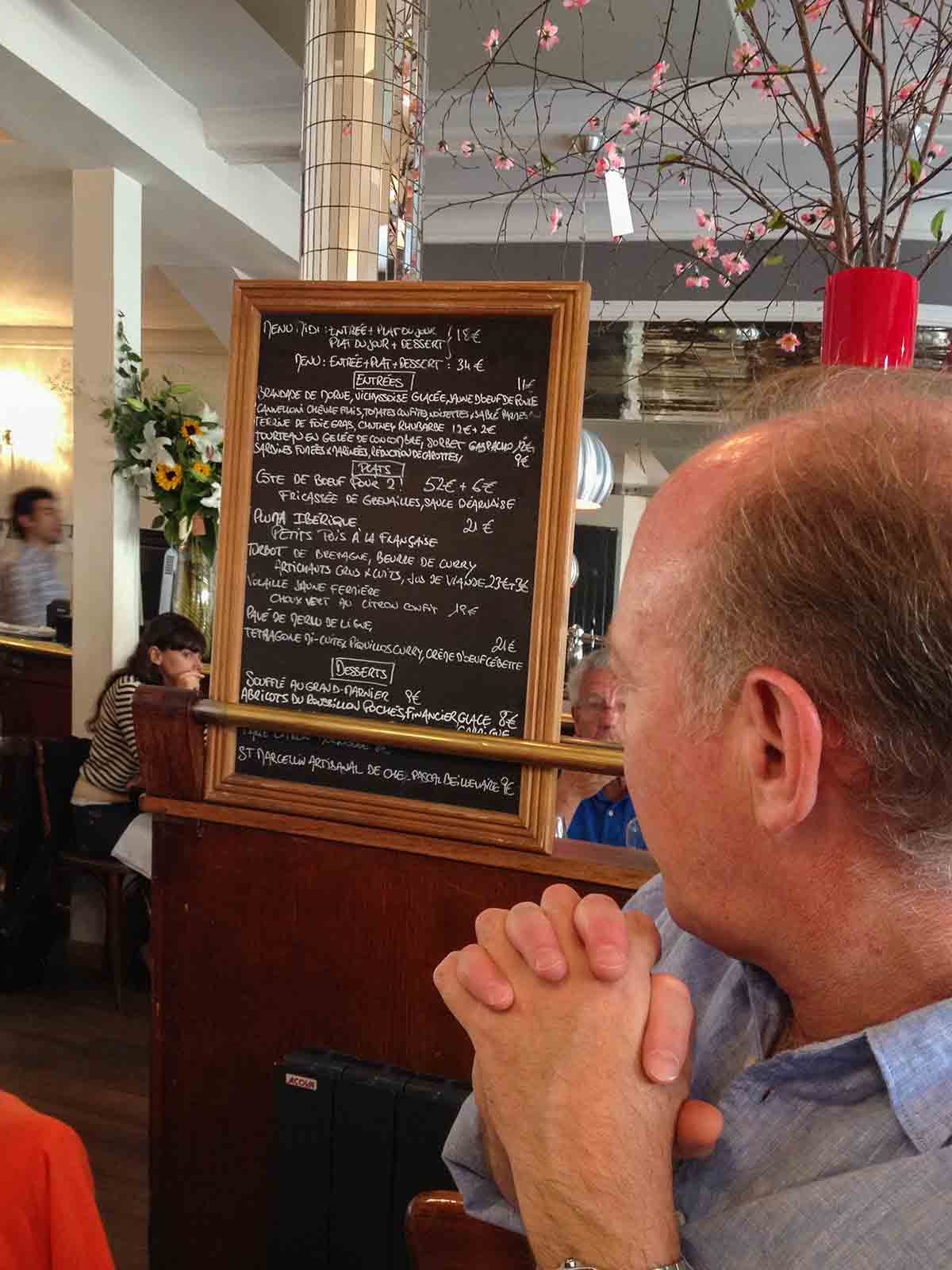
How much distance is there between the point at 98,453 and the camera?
14.8 feet

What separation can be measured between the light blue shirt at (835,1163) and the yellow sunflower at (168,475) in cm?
393

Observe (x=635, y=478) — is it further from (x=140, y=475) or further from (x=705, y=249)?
(x=705, y=249)

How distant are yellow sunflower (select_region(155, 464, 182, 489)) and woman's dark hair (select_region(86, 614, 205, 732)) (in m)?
0.58

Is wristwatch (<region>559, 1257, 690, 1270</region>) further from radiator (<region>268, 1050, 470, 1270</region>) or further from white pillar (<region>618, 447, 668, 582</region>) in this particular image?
white pillar (<region>618, 447, 668, 582</region>)

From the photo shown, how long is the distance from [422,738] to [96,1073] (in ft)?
7.24

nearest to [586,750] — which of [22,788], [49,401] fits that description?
[22,788]

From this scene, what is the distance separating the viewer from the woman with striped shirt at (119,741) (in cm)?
391

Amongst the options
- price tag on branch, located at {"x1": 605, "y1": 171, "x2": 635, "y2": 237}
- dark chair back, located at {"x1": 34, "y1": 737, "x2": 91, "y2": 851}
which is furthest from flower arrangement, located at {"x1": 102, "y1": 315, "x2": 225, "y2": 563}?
price tag on branch, located at {"x1": 605, "y1": 171, "x2": 635, "y2": 237}

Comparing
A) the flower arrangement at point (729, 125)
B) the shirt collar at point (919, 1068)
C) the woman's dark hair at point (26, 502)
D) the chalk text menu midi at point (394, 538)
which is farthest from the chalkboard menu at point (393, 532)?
the woman's dark hair at point (26, 502)

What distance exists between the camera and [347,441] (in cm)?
196

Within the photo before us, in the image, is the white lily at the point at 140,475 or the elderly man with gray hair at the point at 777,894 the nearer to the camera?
the elderly man with gray hair at the point at 777,894

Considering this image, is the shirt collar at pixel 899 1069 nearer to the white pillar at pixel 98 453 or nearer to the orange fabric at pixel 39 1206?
the orange fabric at pixel 39 1206

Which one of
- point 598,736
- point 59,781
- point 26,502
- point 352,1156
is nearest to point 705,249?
point 598,736

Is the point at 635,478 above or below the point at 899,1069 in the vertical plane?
Result: above
